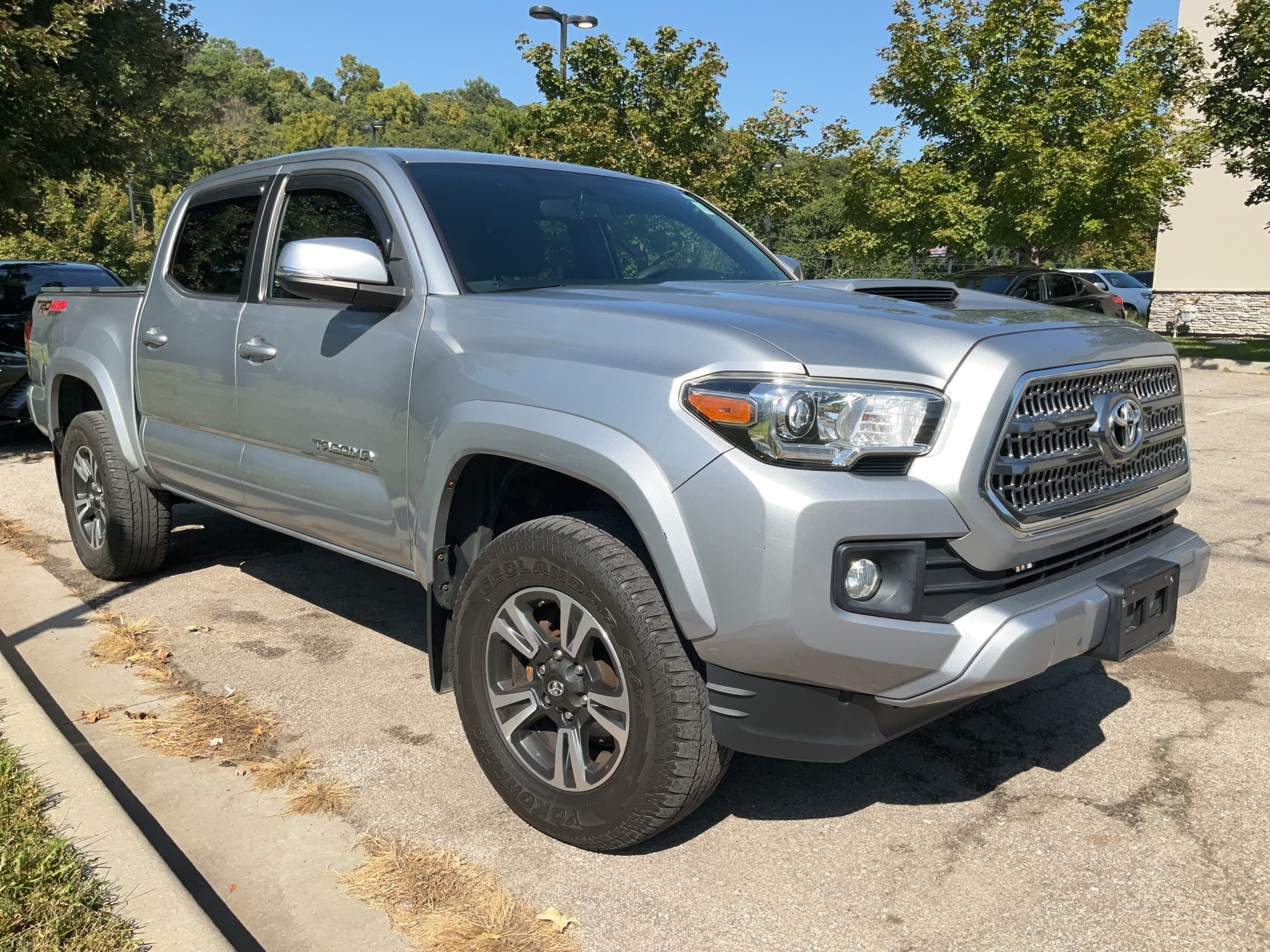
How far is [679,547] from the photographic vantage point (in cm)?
248

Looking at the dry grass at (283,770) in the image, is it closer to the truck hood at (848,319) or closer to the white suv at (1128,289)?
the truck hood at (848,319)

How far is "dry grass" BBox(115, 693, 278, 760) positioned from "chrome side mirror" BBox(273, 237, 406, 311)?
1559mm

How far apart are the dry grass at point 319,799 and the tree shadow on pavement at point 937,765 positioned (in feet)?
3.12

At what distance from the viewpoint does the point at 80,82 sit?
933 centimetres

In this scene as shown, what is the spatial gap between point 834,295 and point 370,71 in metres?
194

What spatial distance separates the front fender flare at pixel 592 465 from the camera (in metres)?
2.49

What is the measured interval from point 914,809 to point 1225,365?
1629cm

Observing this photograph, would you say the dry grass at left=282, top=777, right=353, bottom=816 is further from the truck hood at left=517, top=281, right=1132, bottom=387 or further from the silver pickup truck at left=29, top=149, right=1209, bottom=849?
the truck hood at left=517, top=281, right=1132, bottom=387

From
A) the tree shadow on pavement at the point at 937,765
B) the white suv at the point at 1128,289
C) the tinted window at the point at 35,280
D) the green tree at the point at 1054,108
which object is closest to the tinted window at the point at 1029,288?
the green tree at the point at 1054,108

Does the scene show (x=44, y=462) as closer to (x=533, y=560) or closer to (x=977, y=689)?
(x=533, y=560)

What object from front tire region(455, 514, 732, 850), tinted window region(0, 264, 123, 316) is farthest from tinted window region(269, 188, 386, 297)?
tinted window region(0, 264, 123, 316)

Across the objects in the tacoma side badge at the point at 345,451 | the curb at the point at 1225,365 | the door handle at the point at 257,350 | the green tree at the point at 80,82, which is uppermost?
the green tree at the point at 80,82

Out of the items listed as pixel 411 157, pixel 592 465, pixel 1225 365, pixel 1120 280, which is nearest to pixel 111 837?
pixel 592 465

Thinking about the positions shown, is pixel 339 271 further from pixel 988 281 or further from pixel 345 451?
pixel 988 281
